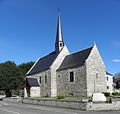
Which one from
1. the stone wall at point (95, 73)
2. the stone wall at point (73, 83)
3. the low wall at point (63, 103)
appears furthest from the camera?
the stone wall at point (73, 83)

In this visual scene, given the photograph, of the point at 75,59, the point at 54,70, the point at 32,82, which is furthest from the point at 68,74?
the point at 32,82

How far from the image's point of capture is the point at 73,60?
145ft

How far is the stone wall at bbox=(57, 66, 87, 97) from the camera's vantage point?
4027 centimetres

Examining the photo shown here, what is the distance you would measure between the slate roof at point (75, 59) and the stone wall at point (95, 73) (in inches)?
41.2

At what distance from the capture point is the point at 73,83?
140 feet

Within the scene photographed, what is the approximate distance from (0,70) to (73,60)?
60.6ft

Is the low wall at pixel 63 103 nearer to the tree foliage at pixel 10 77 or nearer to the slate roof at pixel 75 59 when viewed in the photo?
the slate roof at pixel 75 59

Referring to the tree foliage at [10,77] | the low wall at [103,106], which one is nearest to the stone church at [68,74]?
the tree foliage at [10,77]

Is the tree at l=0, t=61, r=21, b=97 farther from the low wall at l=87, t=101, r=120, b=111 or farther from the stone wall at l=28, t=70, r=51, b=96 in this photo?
the low wall at l=87, t=101, r=120, b=111

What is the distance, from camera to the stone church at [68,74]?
40.1 m

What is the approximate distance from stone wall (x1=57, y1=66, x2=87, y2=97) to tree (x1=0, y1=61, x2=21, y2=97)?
468 inches

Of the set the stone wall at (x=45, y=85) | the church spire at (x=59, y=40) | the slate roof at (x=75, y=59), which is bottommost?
the stone wall at (x=45, y=85)

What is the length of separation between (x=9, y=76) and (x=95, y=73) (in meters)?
21.5

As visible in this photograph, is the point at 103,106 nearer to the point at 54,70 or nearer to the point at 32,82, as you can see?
the point at 54,70
